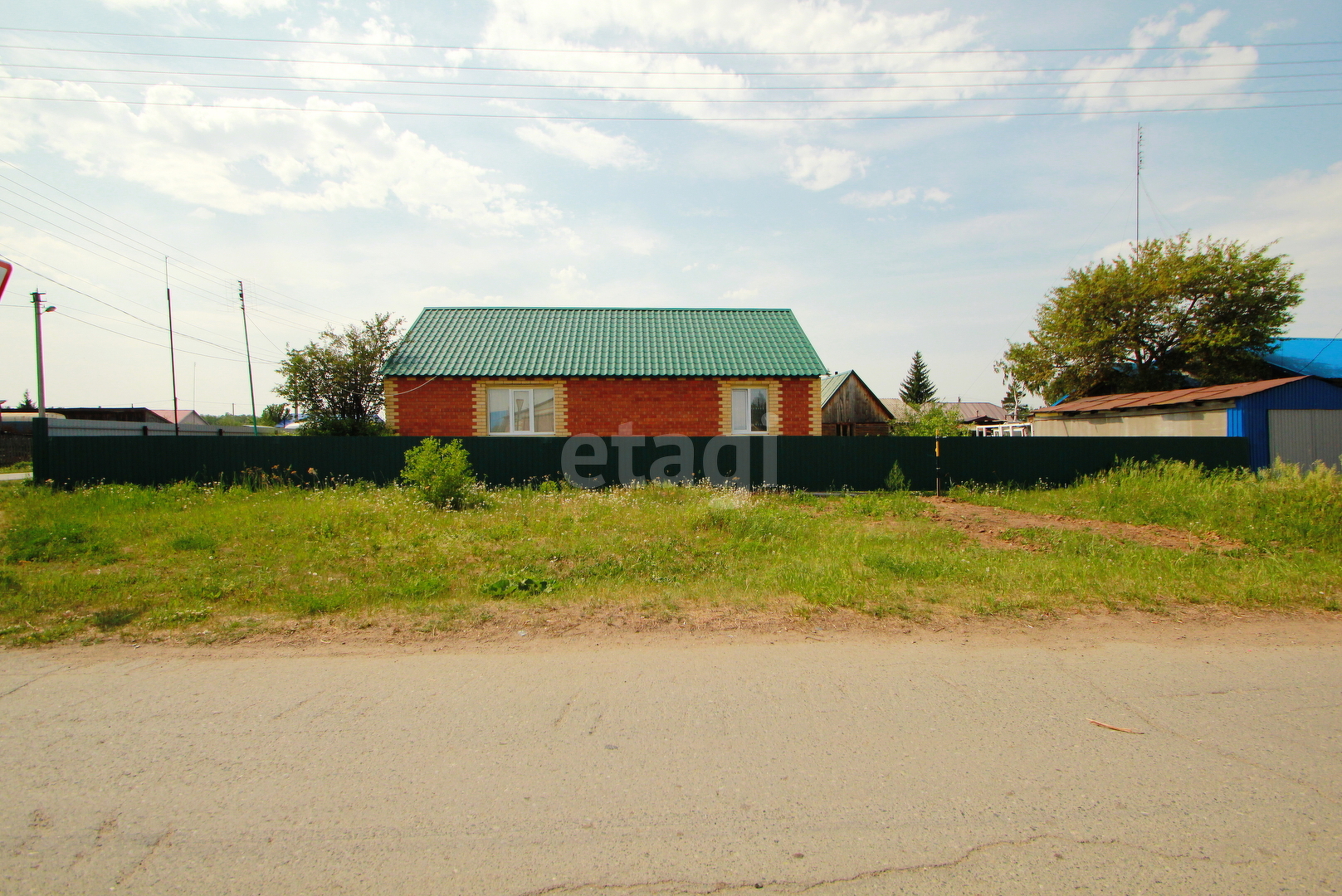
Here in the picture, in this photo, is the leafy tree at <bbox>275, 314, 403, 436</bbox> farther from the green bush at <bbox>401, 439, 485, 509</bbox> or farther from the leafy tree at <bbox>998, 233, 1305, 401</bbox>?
the leafy tree at <bbox>998, 233, 1305, 401</bbox>

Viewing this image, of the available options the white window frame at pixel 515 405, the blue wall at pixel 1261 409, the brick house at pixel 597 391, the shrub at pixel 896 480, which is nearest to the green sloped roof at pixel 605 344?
the brick house at pixel 597 391

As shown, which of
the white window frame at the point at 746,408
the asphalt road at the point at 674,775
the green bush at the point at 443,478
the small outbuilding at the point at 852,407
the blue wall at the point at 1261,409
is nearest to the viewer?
the asphalt road at the point at 674,775

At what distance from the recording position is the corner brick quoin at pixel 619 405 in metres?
18.0

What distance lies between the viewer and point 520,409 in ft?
60.2

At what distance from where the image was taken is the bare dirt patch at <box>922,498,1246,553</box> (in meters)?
9.08

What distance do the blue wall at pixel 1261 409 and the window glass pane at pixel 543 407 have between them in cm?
1820

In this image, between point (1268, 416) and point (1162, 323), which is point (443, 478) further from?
point (1162, 323)

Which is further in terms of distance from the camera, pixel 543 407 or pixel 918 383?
pixel 918 383

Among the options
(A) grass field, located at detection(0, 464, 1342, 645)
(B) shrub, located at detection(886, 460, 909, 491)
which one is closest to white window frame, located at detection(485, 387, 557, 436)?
(A) grass field, located at detection(0, 464, 1342, 645)

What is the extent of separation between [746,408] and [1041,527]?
926 centimetres

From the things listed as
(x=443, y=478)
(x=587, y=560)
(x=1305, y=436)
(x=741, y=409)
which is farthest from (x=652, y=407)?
(x=1305, y=436)

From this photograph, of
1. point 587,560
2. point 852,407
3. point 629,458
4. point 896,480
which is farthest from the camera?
point 852,407

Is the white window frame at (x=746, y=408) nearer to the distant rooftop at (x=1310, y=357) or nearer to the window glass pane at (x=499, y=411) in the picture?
the window glass pane at (x=499, y=411)

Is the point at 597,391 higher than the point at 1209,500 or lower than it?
higher
